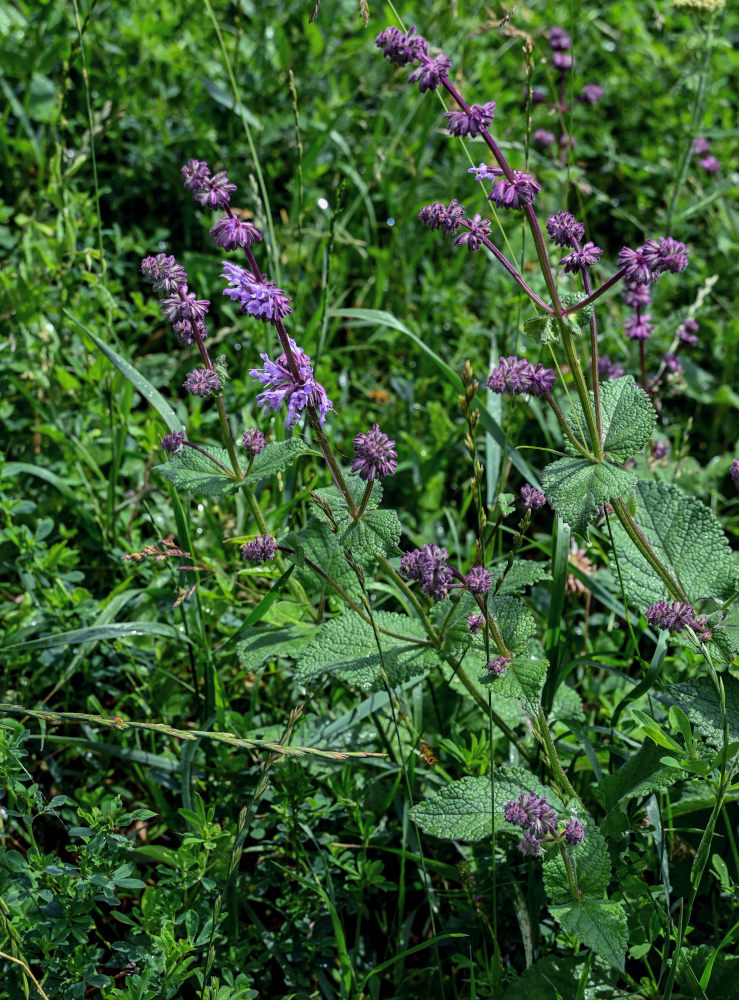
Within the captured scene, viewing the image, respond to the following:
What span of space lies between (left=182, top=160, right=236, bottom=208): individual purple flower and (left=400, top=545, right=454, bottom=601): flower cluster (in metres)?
0.92

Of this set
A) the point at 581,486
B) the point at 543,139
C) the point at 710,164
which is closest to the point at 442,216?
the point at 581,486

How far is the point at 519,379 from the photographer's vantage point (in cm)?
213

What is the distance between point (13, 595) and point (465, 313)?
228 cm

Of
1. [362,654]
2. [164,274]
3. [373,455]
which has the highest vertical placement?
[164,274]

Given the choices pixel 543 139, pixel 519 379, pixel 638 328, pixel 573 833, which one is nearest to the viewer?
pixel 573 833

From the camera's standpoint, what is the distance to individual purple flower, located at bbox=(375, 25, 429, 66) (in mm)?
2076

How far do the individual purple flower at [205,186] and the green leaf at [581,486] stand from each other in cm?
97

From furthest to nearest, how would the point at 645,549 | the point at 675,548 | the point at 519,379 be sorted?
the point at 675,548, the point at 645,549, the point at 519,379

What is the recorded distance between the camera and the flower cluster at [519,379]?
6.94ft

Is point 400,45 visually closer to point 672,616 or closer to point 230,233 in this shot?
point 230,233

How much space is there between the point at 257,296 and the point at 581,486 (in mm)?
844

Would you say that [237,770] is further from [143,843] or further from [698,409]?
[698,409]

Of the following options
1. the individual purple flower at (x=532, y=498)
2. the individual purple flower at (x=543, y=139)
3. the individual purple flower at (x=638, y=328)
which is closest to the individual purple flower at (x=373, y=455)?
the individual purple flower at (x=532, y=498)

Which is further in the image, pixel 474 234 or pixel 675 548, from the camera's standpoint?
pixel 675 548
